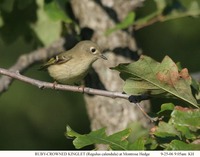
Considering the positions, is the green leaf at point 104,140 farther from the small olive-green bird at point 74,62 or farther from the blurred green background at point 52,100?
the blurred green background at point 52,100

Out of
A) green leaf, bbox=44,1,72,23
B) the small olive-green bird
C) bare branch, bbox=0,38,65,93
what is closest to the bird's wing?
the small olive-green bird

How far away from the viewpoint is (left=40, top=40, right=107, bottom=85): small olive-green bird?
22.7ft

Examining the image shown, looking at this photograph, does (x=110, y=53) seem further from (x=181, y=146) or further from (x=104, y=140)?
(x=181, y=146)

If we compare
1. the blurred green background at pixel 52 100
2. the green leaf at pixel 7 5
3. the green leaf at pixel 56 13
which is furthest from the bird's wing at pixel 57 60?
the blurred green background at pixel 52 100

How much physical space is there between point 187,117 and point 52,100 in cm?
1065

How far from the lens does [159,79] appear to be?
4027mm

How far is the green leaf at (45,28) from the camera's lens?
712 centimetres

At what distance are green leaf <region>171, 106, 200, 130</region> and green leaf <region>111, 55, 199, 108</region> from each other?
16 centimetres

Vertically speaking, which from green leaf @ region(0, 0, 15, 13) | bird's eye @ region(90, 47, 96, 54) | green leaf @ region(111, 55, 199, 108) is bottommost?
bird's eye @ region(90, 47, 96, 54)

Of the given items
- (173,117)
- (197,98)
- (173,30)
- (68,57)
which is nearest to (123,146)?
(173,117)

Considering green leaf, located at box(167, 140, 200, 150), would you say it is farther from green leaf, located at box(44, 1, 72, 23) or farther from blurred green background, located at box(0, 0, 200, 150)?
blurred green background, located at box(0, 0, 200, 150)

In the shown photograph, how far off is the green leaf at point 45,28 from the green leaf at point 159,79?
321 cm

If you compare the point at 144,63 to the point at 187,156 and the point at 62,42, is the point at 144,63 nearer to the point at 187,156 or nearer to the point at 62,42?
the point at 187,156

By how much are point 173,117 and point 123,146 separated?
391 millimetres
